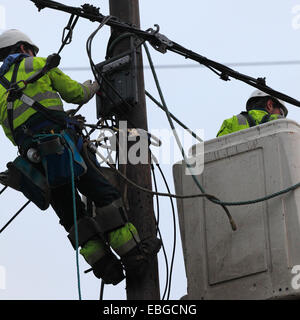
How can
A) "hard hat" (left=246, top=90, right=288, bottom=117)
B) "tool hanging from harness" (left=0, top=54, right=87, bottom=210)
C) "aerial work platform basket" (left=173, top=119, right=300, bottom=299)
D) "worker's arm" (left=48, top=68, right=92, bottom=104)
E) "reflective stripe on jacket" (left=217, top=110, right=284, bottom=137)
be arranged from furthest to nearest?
"hard hat" (left=246, top=90, right=288, bottom=117), "reflective stripe on jacket" (left=217, top=110, right=284, bottom=137), "worker's arm" (left=48, top=68, right=92, bottom=104), "tool hanging from harness" (left=0, top=54, right=87, bottom=210), "aerial work platform basket" (left=173, top=119, right=300, bottom=299)

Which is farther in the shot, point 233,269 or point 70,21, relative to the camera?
point 70,21

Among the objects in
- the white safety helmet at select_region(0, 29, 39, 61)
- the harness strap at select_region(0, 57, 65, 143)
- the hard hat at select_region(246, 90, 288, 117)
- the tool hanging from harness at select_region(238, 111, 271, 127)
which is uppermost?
the hard hat at select_region(246, 90, 288, 117)

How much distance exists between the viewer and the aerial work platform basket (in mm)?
7172

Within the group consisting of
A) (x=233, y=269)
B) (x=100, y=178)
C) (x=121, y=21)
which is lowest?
(x=233, y=269)

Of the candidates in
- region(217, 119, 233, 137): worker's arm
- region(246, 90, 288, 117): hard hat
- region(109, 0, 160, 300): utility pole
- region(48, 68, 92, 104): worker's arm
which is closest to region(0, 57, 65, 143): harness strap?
region(48, 68, 92, 104): worker's arm

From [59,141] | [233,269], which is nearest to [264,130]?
[233,269]

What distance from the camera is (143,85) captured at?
8008 mm

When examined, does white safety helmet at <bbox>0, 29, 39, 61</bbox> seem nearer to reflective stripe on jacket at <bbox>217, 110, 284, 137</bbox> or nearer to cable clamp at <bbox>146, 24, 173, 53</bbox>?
cable clamp at <bbox>146, 24, 173, 53</bbox>

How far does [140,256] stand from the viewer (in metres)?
7.45

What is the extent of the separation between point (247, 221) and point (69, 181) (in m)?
1.38

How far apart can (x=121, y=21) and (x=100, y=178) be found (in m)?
1.39

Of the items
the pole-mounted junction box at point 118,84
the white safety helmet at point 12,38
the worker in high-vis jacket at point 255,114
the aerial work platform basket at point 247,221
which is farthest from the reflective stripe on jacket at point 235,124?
the white safety helmet at point 12,38

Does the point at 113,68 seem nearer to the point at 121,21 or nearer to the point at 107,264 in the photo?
the point at 121,21

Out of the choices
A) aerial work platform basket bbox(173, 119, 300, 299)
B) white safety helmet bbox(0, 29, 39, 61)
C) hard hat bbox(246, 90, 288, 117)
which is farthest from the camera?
hard hat bbox(246, 90, 288, 117)
